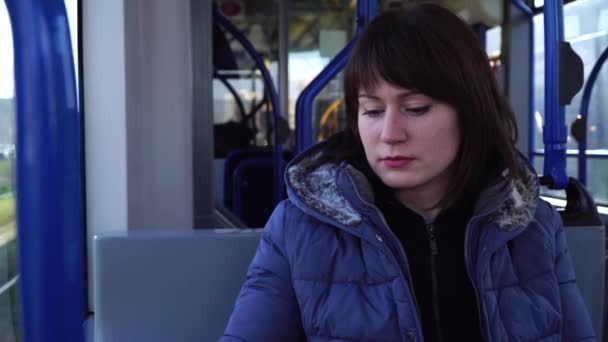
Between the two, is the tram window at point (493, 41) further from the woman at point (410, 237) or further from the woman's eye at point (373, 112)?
the woman's eye at point (373, 112)

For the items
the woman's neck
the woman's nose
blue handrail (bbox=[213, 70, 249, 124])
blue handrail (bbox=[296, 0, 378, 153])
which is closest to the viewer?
the woman's nose

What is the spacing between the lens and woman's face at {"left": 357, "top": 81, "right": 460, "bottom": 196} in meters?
0.99

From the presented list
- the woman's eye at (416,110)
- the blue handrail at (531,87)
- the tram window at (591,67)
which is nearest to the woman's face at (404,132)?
the woman's eye at (416,110)

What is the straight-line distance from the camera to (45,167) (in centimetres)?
90

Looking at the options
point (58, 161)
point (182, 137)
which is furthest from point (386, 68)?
point (182, 137)

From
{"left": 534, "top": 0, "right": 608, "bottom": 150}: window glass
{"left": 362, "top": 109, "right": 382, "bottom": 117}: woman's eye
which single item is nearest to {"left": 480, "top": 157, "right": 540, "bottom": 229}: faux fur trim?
{"left": 362, "top": 109, "right": 382, "bottom": 117}: woman's eye

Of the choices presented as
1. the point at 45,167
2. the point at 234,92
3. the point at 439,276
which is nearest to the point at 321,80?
the point at 439,276

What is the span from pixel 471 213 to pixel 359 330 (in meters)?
0.30

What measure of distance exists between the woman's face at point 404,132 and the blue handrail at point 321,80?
2.40ft

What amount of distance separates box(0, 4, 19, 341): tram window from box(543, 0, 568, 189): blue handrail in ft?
3.56

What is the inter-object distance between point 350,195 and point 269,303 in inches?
8.2

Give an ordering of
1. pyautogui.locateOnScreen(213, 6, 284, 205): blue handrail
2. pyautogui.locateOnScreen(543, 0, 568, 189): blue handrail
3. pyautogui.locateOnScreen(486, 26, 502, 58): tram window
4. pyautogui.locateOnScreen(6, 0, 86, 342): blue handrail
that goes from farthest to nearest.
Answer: pyautogui.locateOnScreen(486, 26, 502, 58): tram window
pyautogui.locateOnScreen(213, 6, 284, 205): blue handrail
pyautogui.locateOnScreen(543, 0, 568, 189): blue handrail
pyautogui.locateOnScreen(6, 0, 86, 342): blue handrail

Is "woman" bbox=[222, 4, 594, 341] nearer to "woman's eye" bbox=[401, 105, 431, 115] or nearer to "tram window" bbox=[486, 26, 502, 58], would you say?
"woman's eye" bbox=[401, 105, 431, 115]

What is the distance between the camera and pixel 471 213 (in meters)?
1.08
